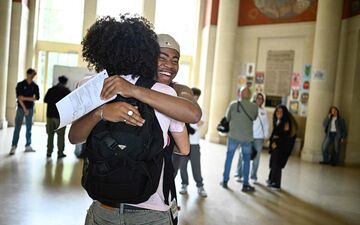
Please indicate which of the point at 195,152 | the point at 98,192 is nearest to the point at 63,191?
the point at 195,152

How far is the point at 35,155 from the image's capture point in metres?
8.30

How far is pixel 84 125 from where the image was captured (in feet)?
5.21

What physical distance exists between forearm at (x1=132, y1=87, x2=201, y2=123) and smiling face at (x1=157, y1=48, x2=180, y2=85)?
364 mm

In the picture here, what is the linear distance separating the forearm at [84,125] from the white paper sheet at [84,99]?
25 millimetres

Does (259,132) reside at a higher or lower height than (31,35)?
lower

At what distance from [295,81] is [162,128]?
12.2 meters

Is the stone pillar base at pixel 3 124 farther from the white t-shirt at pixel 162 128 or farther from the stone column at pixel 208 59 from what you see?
the white t-shirt at pixel 162 128

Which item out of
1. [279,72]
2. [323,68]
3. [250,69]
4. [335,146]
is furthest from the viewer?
[250,69]

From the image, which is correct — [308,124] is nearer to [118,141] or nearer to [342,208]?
[342,208]

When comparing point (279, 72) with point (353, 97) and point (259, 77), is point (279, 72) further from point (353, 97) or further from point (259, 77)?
point (353, 97)

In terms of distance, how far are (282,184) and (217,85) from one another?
6.64m

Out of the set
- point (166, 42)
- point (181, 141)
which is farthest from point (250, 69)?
point (181, 141)

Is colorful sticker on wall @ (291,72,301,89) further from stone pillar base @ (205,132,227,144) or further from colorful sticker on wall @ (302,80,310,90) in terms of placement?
stone pillar base @ (205,132,227,144)

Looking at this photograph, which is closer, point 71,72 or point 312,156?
point 71,72
